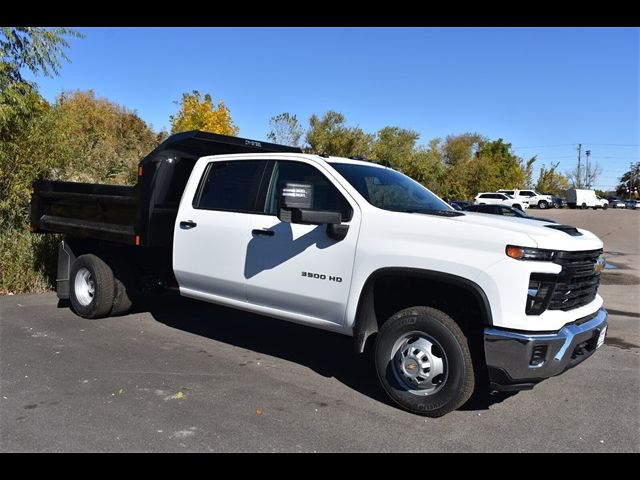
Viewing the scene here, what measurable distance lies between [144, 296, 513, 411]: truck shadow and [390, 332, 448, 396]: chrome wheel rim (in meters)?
→ 0.33

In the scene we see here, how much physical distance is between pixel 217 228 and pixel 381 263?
187 cm

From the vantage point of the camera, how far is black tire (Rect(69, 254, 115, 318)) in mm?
6774

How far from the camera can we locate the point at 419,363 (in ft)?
13.5

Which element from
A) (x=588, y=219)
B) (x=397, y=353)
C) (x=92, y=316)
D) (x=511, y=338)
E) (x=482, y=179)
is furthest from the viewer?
(x=482, y=179)

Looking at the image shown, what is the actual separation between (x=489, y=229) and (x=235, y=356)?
2.95 metres

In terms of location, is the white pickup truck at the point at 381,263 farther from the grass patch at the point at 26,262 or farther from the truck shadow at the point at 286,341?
the grass patch at the point at 26,262

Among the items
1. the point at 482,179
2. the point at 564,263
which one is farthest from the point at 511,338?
the point at 482,179

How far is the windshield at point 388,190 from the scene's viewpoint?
15.3 feet

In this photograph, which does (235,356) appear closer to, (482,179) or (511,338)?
(511,338)

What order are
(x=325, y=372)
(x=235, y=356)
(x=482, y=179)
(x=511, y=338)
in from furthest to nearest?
(x=482, y=179) < (x=235, y=356) < (x=325, y=372) < (x=511, y=338)

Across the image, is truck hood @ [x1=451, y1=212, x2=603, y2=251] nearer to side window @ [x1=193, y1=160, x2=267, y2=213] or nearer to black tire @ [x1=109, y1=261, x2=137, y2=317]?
side window @ [x1=193, y1=160, x2=267, y2=213]

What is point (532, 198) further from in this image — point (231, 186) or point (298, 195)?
point (298, 195)

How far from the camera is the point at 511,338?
12.2 feet
